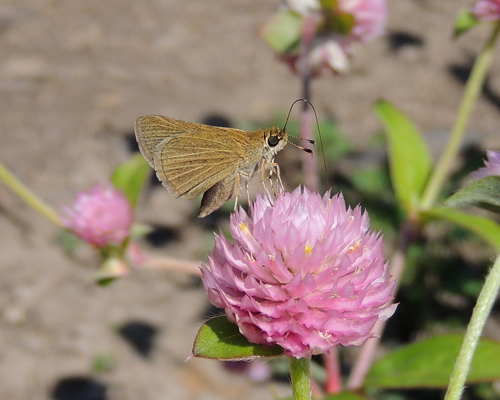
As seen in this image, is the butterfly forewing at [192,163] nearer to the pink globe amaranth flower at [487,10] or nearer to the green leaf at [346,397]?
the green leaf at [346,397]

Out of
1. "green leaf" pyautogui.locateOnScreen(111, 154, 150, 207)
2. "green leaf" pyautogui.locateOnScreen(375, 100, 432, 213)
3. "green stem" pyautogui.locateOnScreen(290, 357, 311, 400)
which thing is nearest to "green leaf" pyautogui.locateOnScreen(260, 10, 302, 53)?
"green leaf" pyautogui.locateOnScreen(375, 100, 432, 213)

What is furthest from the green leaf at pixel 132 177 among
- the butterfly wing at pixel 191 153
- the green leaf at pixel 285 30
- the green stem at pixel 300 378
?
the green stem at pixel 300 378

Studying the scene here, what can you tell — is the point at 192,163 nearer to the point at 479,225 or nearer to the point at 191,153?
the point at 191,153

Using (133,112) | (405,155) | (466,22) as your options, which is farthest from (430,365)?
(133,112)

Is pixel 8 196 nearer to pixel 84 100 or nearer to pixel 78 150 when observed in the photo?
pixel 78 150

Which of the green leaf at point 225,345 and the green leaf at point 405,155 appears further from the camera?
the green leaf at point 405,155

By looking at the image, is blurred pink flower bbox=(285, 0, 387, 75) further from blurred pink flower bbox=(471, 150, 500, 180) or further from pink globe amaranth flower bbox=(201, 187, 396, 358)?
pink globe amaranth flower bbox=(201, 187, 396, 358)

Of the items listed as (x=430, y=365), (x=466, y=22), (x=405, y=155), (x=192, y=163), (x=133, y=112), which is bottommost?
(x=133, y=112)
